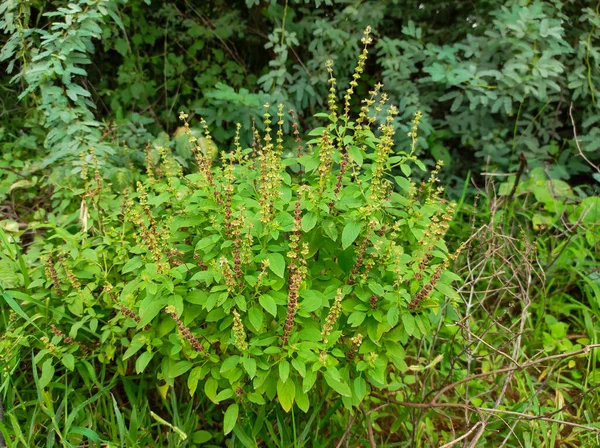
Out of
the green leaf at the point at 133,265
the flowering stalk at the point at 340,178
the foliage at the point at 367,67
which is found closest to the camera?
the green leaf at the point at 133,265

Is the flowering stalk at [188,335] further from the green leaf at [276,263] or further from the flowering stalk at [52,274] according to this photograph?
the flowering stalk at [52,274]

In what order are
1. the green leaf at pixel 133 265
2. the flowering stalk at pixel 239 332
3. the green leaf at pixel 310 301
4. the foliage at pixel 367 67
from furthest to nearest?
the foliage at pixel 367 67 < the green leaf at pixel 133 265 < the green leaf at pixel 310 301 < the flowering stalk at pixel 239 332

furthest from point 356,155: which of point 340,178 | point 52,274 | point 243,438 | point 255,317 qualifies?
point 52,274

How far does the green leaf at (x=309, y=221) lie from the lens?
1628 mm

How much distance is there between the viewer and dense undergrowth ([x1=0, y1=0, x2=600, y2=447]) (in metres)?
1.68

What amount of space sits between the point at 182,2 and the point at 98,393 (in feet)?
10.7

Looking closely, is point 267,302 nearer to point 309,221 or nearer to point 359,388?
point 309,221

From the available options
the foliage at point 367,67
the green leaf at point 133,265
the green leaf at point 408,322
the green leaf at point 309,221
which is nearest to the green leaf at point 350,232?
the green leaf at point 309,221

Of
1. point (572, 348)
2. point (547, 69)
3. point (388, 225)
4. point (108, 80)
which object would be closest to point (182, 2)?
point (108, 80)

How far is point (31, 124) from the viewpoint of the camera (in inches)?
126

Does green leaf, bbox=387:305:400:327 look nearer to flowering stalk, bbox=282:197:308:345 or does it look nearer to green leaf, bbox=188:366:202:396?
flowering stalk, bbox=282:197:308:345

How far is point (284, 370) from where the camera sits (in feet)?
4.98

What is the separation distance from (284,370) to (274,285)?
0.28 meters

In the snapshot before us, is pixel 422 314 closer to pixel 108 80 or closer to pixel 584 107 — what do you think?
pixel 584 107
